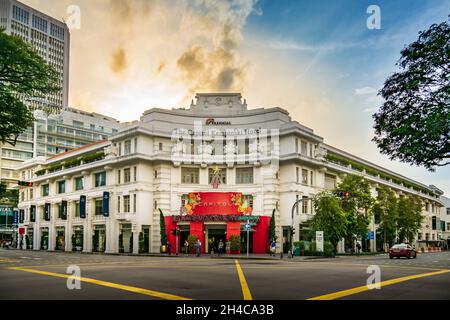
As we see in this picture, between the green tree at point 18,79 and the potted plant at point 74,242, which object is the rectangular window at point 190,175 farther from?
the green tree at point 18,79

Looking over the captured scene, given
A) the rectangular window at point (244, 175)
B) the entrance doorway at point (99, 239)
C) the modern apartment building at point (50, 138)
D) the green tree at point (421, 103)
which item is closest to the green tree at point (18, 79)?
the green tree at point (421, 103)

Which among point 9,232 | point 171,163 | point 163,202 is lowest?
point 9,232

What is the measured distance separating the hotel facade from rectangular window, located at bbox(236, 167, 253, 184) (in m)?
0.12

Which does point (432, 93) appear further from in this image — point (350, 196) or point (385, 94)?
point (350, 196)

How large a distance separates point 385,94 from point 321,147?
39.9 meters

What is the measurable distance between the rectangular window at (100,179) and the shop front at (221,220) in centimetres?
1245

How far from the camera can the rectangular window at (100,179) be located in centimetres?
6081

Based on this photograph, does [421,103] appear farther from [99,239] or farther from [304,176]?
[99,239]

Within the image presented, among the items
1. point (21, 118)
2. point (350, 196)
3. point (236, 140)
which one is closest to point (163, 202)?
point (236, 140)

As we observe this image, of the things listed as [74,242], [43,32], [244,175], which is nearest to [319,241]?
[244,175]
